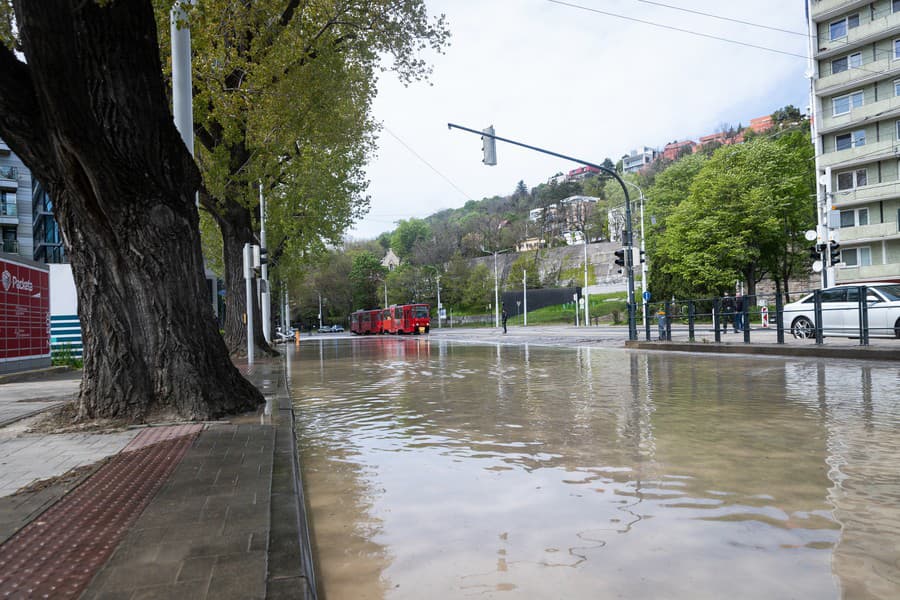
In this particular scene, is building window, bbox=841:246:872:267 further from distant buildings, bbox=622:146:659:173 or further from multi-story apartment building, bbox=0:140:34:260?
distant buildings, bbox=622:146:659:173

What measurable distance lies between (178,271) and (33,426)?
2.21 m

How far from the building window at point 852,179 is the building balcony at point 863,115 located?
10.1 ft

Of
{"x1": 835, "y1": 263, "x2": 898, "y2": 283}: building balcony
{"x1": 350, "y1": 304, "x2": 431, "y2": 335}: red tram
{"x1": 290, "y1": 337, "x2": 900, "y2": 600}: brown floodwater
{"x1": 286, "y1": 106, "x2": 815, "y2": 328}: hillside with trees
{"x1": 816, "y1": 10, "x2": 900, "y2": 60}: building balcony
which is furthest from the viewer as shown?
{"x1": 350, "y1": 304, "x2": 431, "y2": 335}: red tram

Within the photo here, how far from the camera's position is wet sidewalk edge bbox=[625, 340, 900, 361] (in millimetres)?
13312

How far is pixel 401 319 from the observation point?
56.3 metres

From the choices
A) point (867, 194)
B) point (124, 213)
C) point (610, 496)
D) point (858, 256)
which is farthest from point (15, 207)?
point (858, 256)

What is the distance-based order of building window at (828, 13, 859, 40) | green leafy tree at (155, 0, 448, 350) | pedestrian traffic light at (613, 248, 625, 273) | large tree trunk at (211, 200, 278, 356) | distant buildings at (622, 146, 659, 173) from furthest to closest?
1. distant buildings at (622, 146, 659, 173)
2. building window at (828, 13, 859, 40)
3. pedestrian traffic light at (613, 248, 625, 273)
4. large tree trunk at (211, 200, 278, 356)
5. green leafy tree at (155, 0, 448, 350)

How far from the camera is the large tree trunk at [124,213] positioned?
6.48 m

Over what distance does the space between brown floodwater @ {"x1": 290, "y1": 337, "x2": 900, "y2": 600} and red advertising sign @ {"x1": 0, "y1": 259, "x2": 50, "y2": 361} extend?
994 cm

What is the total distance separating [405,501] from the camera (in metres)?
4.14

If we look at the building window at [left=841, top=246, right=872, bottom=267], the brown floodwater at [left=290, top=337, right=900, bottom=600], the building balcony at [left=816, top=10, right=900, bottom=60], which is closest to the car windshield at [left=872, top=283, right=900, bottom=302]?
the brown floodwater at [left=290, top=337, right=900, bottom=600]

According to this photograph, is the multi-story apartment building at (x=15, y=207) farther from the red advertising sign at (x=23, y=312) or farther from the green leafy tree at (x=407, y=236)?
the green leafy tree at (x=407, y=236)

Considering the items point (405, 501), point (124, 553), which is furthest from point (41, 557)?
point (405, 501)

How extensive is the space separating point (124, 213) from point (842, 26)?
4944 centimetres
